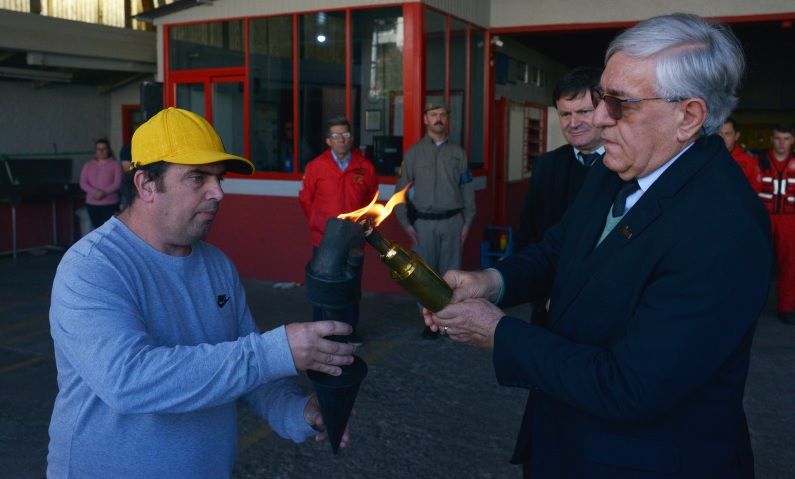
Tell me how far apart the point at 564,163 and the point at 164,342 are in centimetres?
262

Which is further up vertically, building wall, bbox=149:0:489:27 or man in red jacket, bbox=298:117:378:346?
building wall, bbox=149:0:489:27

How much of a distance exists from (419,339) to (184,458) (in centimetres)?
488

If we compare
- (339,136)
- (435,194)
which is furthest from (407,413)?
(339,136)

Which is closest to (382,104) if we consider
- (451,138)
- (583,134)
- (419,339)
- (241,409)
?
(451,138)

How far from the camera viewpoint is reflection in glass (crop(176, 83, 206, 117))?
10039 millimetres

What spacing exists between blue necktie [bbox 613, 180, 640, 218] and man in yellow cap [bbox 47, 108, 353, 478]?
81 cm

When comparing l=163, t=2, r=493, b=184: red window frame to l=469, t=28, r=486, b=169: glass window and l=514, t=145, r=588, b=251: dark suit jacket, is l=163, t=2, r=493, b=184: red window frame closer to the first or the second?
l=469, t=28, r=486, b=169: glass window

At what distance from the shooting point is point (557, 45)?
13.1m

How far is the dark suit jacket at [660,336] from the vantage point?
1.63m

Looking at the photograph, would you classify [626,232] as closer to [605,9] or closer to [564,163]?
[564,163]

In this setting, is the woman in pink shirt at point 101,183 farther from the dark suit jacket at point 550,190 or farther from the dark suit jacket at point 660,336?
the dark suit jacket at point 660,336

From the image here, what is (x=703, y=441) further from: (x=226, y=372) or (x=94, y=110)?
(x=94, y=110)

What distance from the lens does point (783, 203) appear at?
25.0 feet

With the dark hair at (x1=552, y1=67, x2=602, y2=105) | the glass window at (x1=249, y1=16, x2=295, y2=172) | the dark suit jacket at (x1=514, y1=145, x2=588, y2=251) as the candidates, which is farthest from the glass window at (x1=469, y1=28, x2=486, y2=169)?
the dark hair at (x1=552, y1=67, x2=602, y2=105)
